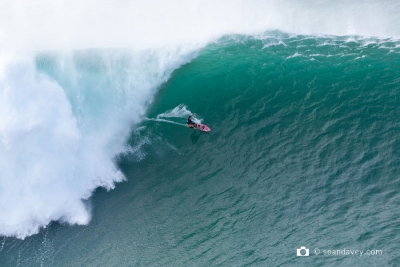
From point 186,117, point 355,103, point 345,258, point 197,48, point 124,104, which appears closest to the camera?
point 345,258

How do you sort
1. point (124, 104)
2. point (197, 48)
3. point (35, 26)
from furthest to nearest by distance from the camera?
point (35, 26) → point (197, 48) → point (124, 104)

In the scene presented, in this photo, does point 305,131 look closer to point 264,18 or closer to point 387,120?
point 387,120

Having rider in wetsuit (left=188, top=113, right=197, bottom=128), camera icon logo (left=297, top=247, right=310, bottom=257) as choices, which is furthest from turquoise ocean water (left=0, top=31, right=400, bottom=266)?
rider in wetsuit (left=188, top=113, right=197, bottom=128)

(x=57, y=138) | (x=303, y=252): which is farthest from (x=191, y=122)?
(x=303, y=252)

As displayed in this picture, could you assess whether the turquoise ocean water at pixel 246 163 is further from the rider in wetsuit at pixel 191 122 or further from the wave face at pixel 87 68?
the rider in wetsuit at pixel 191 122

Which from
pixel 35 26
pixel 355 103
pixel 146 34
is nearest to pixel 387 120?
pixel 355 103

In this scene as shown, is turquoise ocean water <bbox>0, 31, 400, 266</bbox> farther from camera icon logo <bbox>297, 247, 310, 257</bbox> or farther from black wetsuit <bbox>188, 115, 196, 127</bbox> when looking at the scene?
black wetsuit <bbox>188, 115, 196, 127</bbox>

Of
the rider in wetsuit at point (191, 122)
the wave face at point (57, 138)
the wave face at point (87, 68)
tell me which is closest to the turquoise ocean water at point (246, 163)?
the wave face at point (57, 138)
